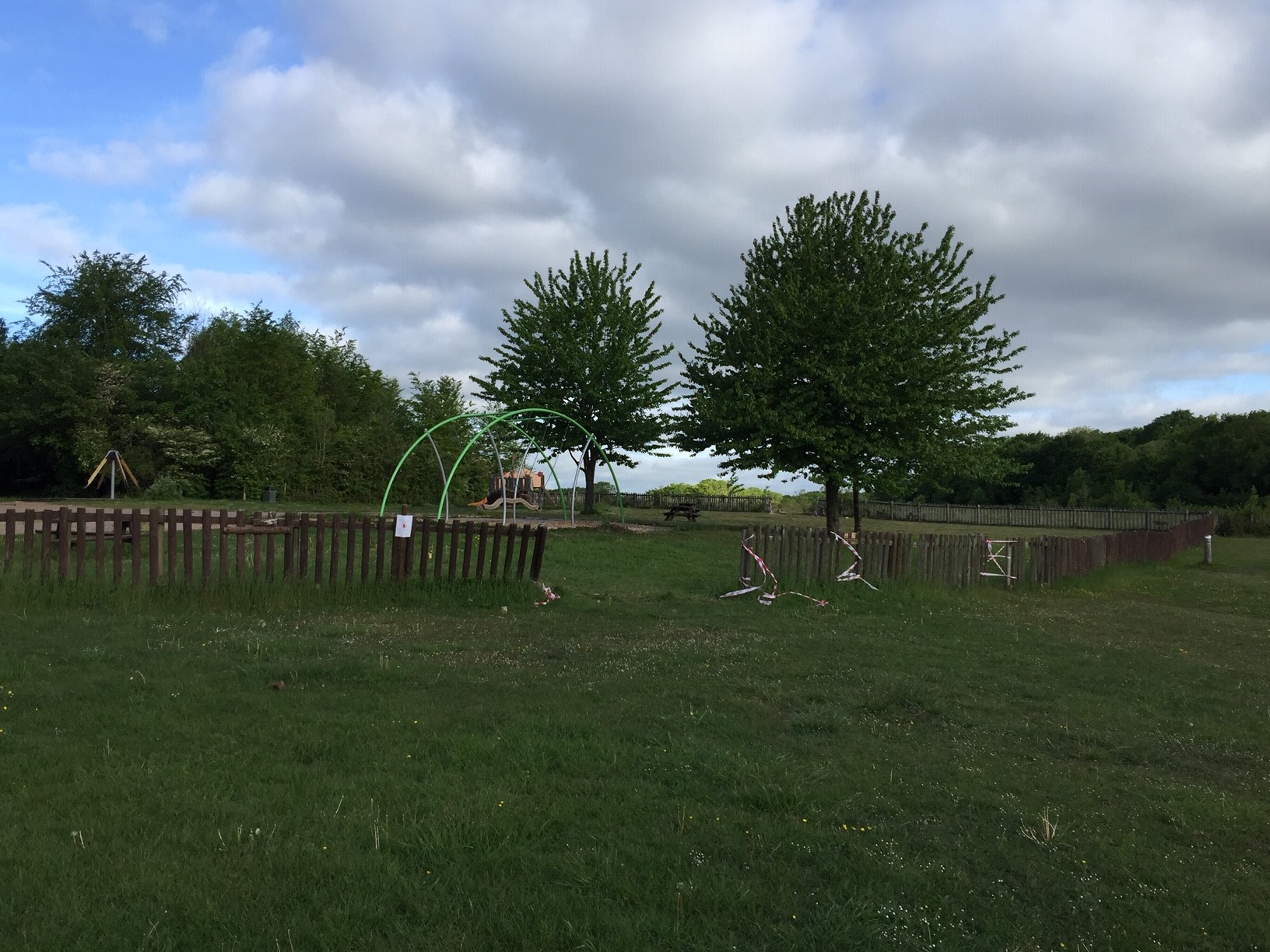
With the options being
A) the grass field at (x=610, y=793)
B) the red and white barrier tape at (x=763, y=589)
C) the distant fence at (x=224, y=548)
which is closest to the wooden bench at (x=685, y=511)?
the red and white barrier tape at (x=763, y=589)

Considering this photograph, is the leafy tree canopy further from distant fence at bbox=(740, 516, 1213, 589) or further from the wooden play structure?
distant fence at bbox=(740, 516, 1213, 589)

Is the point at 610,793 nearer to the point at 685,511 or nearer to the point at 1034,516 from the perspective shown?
the point at 685,511

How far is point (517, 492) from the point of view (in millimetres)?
37938

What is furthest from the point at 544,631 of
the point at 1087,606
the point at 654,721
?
the point at 1087,606

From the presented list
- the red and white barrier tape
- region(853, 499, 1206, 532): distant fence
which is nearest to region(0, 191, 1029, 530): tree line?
the red and white barrier tape

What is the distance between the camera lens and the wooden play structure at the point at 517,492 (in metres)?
38.0

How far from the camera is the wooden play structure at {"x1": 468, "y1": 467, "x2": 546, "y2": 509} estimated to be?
38044mm

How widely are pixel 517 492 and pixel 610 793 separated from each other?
3400cm

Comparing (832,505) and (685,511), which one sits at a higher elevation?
(832,505)

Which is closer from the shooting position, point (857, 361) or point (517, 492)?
point (857, 361)

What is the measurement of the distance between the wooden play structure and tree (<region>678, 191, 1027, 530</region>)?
13361 mm

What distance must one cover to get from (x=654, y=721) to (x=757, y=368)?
1954 cm

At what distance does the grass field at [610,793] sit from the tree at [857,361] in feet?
49.5

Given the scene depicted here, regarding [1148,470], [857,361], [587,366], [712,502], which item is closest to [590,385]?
[587,366]
